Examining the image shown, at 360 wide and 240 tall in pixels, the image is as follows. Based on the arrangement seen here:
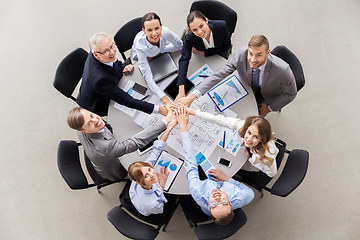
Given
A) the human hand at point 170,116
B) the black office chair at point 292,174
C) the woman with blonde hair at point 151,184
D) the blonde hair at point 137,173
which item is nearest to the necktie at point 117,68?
the human hand at point 170,116

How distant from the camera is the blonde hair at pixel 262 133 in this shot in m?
2.14

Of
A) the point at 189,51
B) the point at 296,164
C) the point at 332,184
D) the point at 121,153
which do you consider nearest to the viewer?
the point at 121,153

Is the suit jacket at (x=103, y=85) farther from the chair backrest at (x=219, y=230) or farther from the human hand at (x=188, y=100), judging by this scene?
the chair backrest at (x=219, y=230)

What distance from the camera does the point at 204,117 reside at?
2428mm

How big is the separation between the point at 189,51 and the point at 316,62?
7.50 feet

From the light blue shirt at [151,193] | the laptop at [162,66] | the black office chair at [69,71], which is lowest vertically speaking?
the light blue shirt at [151,193]

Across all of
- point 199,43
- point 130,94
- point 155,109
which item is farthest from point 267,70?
point 130,94

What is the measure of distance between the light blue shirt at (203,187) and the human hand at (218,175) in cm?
4

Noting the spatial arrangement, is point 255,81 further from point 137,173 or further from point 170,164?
point 137,173

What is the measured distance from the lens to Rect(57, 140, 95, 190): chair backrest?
2465 millimetres

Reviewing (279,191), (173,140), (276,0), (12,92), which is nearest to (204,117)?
(173,140)

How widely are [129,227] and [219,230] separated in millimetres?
896

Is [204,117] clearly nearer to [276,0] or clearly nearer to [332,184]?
[332,184]

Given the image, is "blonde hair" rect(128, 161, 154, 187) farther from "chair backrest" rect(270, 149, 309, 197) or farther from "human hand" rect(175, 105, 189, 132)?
"chair backrest" rect(270, 149, 309, 197)
